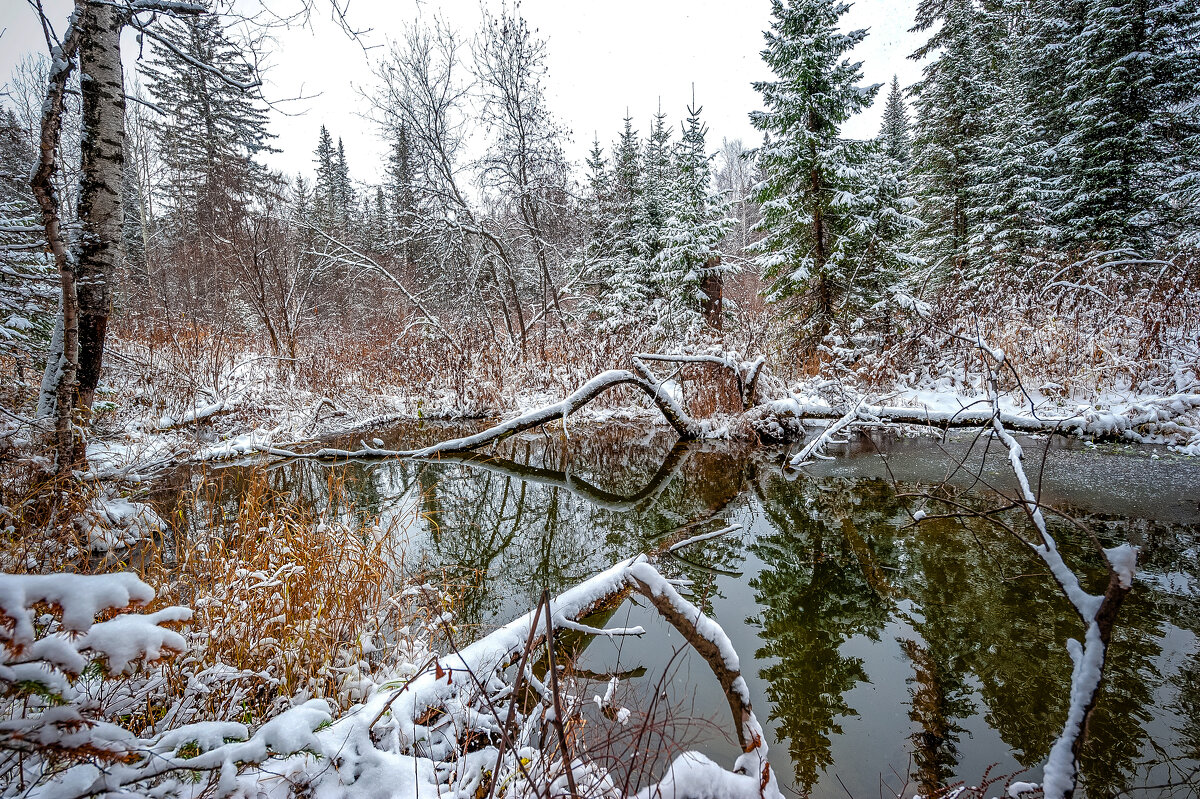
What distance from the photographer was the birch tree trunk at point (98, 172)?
3982 millimetres

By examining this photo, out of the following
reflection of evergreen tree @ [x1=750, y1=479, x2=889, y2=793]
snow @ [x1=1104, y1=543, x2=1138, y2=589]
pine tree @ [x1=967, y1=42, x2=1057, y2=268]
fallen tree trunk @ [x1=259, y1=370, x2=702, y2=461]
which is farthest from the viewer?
pine tree @ [x1=967, y1=42, x2=1057, y2=268]

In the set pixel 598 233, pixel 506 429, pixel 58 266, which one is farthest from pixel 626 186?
pixel 58 266

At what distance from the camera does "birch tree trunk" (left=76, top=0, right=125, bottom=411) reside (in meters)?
3.98

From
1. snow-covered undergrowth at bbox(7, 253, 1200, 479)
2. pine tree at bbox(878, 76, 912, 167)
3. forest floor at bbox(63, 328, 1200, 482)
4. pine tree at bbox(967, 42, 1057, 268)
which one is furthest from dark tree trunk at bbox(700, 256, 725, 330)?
pine tree at bbox(878, 76, 912, 167)

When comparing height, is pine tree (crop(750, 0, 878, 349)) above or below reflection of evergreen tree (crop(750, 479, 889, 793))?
above

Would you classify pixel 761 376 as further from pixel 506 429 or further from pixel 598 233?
pixel 598 233

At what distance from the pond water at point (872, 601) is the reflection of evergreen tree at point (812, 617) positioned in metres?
0.01

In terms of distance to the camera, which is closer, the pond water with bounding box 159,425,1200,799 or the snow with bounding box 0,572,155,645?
the snow with bounding box 0,572,155,645

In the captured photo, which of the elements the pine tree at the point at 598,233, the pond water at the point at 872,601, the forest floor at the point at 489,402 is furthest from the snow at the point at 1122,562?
the pine tree at the point at 598,233

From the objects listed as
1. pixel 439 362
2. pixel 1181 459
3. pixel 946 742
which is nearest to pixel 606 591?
pixel 946 742

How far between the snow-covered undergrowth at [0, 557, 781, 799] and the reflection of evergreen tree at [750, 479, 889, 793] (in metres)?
0.84

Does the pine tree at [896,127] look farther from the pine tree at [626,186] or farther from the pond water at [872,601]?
the pond water at [872,601]

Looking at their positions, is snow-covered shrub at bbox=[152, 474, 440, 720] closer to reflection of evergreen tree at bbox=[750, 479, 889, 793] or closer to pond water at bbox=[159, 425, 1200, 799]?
pond water at bbox=[159, 425, 1200, 799]

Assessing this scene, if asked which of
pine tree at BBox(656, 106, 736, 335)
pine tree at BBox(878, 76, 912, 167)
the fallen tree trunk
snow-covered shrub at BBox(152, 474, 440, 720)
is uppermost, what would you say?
pine tree at BBox(878, 76, 912, 167)
